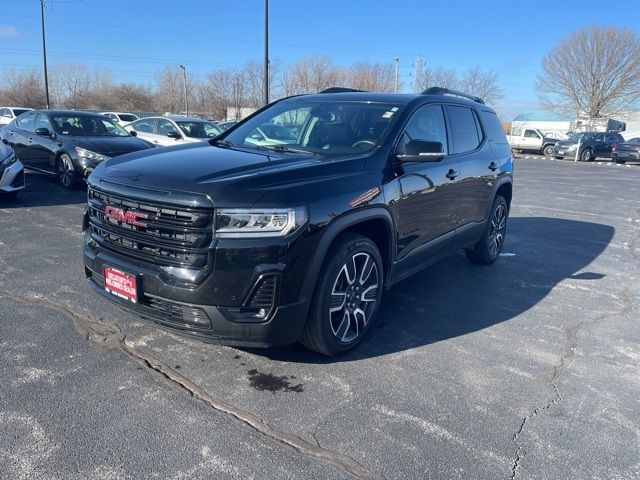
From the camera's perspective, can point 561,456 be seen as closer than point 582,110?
Yes

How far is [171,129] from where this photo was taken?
13.0 meters

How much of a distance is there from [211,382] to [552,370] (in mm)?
2355

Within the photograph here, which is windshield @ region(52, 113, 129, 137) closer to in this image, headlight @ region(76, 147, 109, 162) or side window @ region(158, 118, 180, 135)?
headlight @ region(76, 147, 109, 162)

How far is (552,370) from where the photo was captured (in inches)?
143

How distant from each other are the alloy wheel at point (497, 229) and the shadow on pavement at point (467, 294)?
0.73 ft

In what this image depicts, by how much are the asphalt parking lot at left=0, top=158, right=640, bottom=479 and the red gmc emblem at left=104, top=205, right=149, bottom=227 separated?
0.66 meters

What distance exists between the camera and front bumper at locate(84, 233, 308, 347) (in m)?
2.94

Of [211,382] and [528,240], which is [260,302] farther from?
[528,240]

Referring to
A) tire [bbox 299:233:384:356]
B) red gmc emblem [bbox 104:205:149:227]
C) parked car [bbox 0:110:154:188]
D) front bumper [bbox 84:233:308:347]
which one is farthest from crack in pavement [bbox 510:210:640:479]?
parked car [bbox 0:110:154:188]

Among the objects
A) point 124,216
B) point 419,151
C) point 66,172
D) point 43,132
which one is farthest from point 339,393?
point 43,132

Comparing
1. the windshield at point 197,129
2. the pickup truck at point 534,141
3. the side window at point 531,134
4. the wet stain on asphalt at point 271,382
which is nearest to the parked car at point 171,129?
the windshield at point 197,129

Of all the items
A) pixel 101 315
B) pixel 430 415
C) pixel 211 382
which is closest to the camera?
pixel 430 415

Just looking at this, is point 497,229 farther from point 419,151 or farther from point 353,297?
point 353,297

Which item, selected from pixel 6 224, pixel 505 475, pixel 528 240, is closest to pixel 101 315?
pixel 505 475
